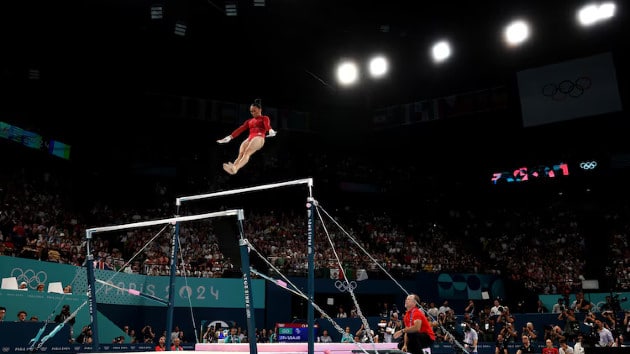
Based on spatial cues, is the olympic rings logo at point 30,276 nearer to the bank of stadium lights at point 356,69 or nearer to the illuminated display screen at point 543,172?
the bank of stadium lights at point 356,69

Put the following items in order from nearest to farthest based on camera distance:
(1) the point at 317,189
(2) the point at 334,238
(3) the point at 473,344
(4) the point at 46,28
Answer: (3) the point at 473,344 → (4) the point at 46,28 → (2) the point at 334,238 → (1) the point at 317,189

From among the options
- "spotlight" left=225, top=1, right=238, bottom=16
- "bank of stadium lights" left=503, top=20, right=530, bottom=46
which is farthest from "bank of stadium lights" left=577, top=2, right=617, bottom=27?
"spotlight" left=225, top=1, right=238, bottom=16

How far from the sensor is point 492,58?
23703mm

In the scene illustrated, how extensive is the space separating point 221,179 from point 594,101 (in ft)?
64.5

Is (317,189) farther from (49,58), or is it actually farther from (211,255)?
(49,58)

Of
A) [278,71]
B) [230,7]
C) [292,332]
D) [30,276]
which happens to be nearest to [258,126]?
[230,7]

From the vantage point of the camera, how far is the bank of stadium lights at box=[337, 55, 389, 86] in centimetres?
2131

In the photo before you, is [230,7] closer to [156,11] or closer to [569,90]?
[156,11]

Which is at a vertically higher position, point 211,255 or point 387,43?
point 387,43

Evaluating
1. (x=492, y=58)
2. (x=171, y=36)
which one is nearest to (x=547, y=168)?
(x=492, y=58)

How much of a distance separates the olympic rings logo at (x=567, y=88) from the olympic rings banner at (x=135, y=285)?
52.9 feet

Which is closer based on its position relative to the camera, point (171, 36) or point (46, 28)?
→ point (46, 28)

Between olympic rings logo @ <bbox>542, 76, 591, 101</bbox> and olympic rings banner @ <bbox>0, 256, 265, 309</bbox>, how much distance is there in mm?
16121

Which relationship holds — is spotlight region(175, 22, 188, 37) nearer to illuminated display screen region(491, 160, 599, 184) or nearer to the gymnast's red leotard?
the gymnast's red leotard
